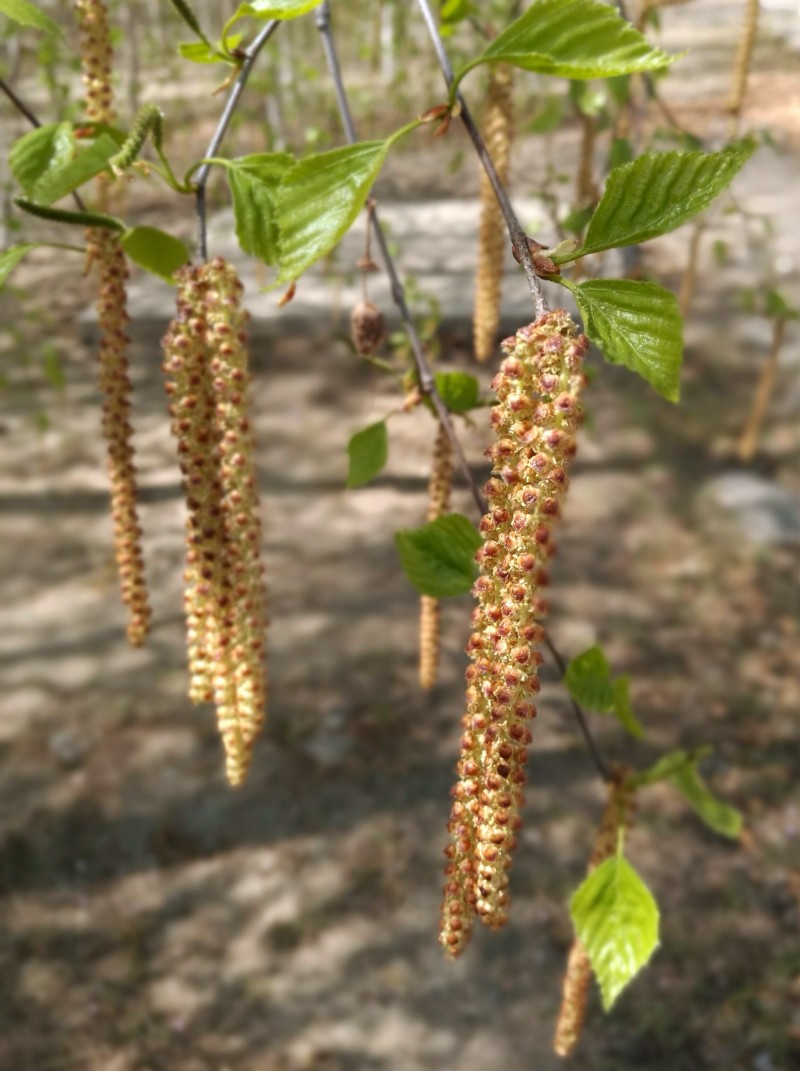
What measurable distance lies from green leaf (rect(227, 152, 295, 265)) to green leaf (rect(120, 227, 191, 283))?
2.4 inches

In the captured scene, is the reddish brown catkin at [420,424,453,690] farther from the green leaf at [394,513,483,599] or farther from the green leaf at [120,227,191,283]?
the green leaf at [120,227,191,283]

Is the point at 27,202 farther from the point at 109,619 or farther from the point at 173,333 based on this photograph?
the point at 109,619

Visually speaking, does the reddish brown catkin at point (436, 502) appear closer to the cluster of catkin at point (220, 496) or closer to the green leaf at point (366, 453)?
the green leaf at point (366, 453)

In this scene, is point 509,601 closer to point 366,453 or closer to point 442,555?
point 442,555

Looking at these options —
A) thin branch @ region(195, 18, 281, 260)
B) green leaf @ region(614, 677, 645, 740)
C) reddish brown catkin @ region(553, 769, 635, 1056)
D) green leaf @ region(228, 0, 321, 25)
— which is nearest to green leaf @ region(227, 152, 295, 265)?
thin branch @ region(195, 18, 281, 260)

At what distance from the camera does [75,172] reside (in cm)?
57

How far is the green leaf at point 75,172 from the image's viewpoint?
0.57 m

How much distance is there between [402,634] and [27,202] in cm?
247

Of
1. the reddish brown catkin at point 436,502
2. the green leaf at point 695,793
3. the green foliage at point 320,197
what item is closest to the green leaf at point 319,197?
A: the green foliage at point 320,197

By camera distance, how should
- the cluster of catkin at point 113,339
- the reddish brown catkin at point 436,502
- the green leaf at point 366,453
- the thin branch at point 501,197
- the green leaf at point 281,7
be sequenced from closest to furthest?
the thin branch at point 501,197 → the green leaf at point 281,7 → the cluster of catkin at point 113,339 → the green leaf at point 366,453 → the reddish brown catkin at point 436,502

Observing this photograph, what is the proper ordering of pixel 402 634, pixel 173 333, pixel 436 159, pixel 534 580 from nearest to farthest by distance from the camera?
1. pixel 534 580
2. pixel 173 333
3. pixel 402 634
4. pixel 436 159

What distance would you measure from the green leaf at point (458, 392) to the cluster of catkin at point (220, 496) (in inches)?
10.5

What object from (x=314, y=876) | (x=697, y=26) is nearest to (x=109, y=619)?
(x=314, y=876)

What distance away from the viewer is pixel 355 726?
268 centimetres
